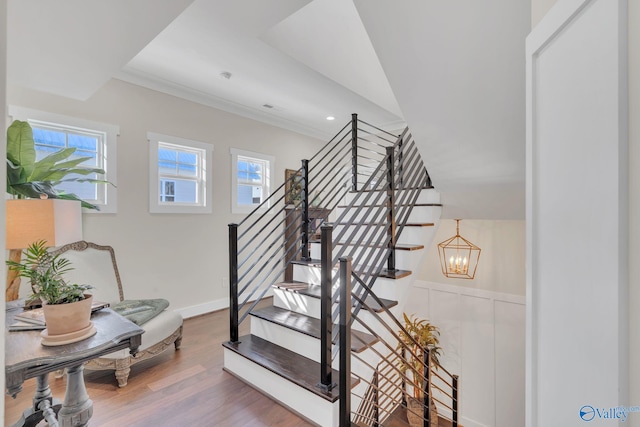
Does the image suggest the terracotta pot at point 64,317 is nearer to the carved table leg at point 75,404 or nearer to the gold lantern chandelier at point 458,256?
the carved table leg at point 75,404

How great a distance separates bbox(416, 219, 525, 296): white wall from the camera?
372 centimetres

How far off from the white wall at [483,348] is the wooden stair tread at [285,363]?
2.96m

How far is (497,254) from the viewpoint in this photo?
3883 millimetres

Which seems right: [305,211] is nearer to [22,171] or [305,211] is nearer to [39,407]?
[22,171]

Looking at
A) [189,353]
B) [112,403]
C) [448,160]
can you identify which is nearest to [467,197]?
[448,160]

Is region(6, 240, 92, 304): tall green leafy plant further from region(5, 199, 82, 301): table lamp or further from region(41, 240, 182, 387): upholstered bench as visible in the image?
region(41, 240, 182, 387): upholstered bench

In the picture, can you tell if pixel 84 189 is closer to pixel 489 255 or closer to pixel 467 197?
pixel 467 197

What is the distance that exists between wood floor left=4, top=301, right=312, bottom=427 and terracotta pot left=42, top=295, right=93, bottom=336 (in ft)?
2.83

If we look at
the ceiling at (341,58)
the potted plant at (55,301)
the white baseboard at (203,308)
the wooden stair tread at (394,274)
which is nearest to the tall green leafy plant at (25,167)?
the ceiling at (341,58)

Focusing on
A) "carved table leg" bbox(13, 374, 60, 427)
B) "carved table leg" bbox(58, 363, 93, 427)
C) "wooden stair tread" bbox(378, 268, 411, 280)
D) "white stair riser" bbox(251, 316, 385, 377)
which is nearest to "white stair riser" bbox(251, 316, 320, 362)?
"white stair riser" bbox(251, 316, 385, 377)

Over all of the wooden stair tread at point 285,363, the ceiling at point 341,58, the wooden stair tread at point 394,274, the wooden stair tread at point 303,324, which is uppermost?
the ceiling at point 341,58

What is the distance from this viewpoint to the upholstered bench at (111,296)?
2.11 m

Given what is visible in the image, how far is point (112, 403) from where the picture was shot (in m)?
1.89

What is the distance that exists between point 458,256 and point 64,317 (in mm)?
4057
